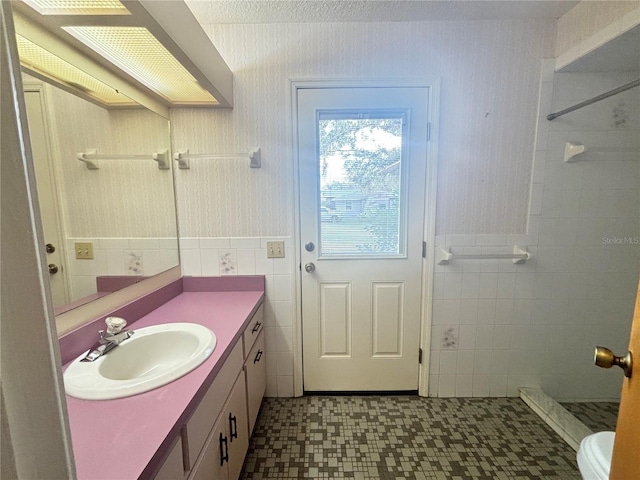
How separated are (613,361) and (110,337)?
1.53 meters

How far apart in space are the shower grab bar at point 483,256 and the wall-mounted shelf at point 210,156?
4.20 feet

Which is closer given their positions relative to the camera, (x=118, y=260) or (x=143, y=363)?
(x=143, y=363)

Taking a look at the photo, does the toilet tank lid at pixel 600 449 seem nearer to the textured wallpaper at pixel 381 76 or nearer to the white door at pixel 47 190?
the textured wallpaper at pixel 381 76

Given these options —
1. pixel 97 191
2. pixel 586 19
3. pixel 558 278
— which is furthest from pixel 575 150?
pixel 97 191

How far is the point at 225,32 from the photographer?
5.33ft

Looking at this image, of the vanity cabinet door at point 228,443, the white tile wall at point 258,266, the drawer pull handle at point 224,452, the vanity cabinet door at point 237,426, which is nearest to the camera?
the vanity cabinet door at point 228,443

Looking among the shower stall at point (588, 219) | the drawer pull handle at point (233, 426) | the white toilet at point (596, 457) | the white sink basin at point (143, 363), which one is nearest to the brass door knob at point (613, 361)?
the white toilet at point (596, 457)

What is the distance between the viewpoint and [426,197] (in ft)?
5.68

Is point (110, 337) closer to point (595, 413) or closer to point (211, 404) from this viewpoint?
point (211, 404)

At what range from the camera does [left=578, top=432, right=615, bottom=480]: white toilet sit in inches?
34.3

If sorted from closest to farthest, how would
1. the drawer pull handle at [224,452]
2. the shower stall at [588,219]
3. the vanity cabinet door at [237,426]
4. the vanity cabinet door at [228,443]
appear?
the vanity cabinet door at [228,443] < the drawer pull handle at [224,452] < the vanity cabinet door at [237,426] < the shower stall at [588,219]

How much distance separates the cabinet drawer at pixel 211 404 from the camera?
32.2 inches

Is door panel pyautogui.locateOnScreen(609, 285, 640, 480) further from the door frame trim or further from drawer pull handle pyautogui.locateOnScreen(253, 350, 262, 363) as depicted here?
drawer pull handle pyautogui.locateOnScreen(253, 350, 262, 363)

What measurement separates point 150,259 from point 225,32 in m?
1.40
